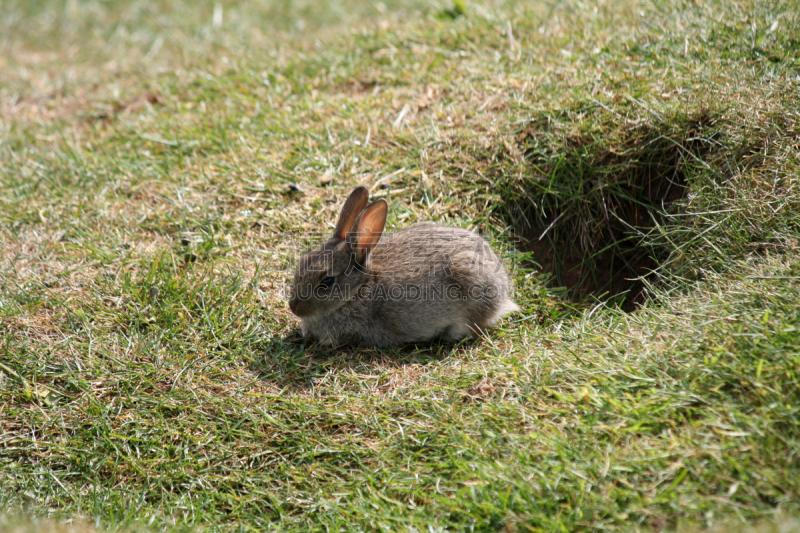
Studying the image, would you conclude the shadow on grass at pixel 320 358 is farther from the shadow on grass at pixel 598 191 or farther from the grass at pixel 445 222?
the shadow on grass at pixel 598 191

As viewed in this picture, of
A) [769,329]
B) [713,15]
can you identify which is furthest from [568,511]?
[713,15]

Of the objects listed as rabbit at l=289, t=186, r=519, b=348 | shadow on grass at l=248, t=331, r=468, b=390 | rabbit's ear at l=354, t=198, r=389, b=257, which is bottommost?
shadow on grass at l=248, t=331, r=468, b=390

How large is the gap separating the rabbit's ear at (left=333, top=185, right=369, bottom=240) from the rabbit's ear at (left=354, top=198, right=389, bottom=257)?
80mm

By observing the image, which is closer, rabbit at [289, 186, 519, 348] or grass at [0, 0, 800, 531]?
grass at [0, 0, 800, 531]

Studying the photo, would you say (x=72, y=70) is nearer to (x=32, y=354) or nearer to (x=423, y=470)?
(x=32, y=354)

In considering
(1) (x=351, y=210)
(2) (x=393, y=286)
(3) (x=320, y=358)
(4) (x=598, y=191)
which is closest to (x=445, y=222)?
(2) (x=393, y=286)

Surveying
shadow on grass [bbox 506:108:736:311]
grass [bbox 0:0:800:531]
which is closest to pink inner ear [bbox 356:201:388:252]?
grass [bbox 0:0:800:531]

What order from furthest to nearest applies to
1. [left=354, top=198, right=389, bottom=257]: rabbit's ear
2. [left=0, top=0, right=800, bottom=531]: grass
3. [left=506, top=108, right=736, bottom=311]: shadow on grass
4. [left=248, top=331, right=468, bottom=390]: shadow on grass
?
[left=506, top=108, right=736, bottom=311]: shadow on grass, [left=354, top=198, right=389, bottom=257]: rabbit's ear, [left=248, top=331, right=468, bottom=390]: shadow on grass, [left=0, top=0, right=800, bottom=531]: grass

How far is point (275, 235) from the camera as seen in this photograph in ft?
17.0

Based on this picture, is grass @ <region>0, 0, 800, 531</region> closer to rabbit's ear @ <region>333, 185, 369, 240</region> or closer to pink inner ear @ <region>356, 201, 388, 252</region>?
rabbit's ear @ <region>333, 185, 369, 240</region>

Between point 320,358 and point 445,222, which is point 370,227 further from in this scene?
point 320,358

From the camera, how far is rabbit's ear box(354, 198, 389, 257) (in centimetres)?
439

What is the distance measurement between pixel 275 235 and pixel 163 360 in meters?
1.47

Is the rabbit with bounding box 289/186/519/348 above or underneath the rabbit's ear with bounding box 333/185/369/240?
underneath
